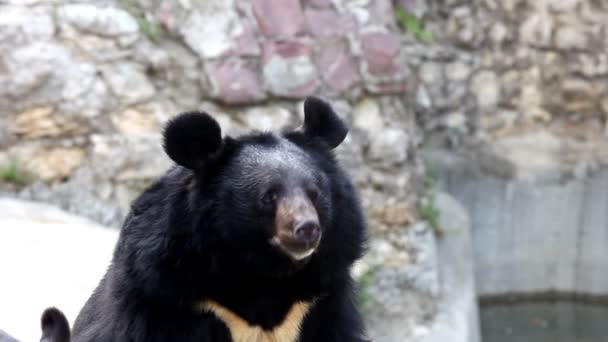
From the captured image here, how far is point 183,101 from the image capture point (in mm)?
6137

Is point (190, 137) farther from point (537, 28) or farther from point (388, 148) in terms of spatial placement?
point (537, 28)

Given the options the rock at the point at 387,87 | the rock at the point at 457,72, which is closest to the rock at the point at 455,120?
the rock at the point at 457,72

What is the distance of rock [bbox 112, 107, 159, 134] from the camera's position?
595cm

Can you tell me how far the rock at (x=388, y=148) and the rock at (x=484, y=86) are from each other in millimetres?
1853

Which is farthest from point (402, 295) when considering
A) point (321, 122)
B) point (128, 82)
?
point (321, 122)

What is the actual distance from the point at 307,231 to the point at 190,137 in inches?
18.9

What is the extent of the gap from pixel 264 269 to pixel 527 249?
18.8ft

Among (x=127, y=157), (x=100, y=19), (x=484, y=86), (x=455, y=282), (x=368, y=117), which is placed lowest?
(x=455, y=282)

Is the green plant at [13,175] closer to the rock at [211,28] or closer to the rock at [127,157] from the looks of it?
the rock at [127,157]

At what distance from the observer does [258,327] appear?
3162mm

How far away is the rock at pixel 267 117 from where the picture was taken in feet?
20.6

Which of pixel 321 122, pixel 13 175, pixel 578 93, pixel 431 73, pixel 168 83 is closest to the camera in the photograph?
pixel 321 122

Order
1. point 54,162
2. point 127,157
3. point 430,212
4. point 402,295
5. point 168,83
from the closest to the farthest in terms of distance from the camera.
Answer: point 54,162 → point 127,157 → point 168,83 → point 402,295 → point 430,212

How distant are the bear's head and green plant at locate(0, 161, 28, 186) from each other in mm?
2866
